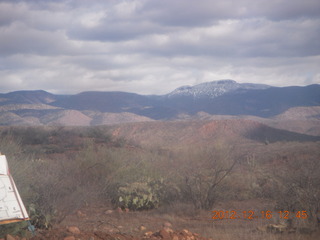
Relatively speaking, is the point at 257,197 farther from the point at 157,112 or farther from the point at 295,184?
the point at 157,112

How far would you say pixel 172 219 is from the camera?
12.2 m

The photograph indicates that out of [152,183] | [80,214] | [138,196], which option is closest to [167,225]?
[80,214]

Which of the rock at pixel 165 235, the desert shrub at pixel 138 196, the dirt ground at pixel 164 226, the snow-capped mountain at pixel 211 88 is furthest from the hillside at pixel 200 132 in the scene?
the snow-capped mountain at pixel 211 88

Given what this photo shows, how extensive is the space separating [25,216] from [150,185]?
33.8ft

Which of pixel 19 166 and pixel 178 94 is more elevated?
pixel 178 94

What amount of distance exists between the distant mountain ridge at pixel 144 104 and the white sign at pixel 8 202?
9068 cm

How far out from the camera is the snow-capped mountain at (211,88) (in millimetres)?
165625

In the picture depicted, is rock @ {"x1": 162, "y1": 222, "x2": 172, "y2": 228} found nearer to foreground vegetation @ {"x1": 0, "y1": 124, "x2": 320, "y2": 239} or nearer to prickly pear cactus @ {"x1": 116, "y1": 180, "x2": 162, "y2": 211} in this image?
foreground vegetation @ {"x1": 0, "y1": 124, "x2": 320, "y2": 239}

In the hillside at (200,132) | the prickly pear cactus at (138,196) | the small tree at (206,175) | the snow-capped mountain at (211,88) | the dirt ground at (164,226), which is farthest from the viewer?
the snow-capped mountain at (211,88)

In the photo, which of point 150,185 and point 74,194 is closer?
point 74,194

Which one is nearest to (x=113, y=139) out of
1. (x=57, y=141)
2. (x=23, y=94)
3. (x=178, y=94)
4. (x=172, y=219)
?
(x=57, y=141)

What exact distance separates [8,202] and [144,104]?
474ft
